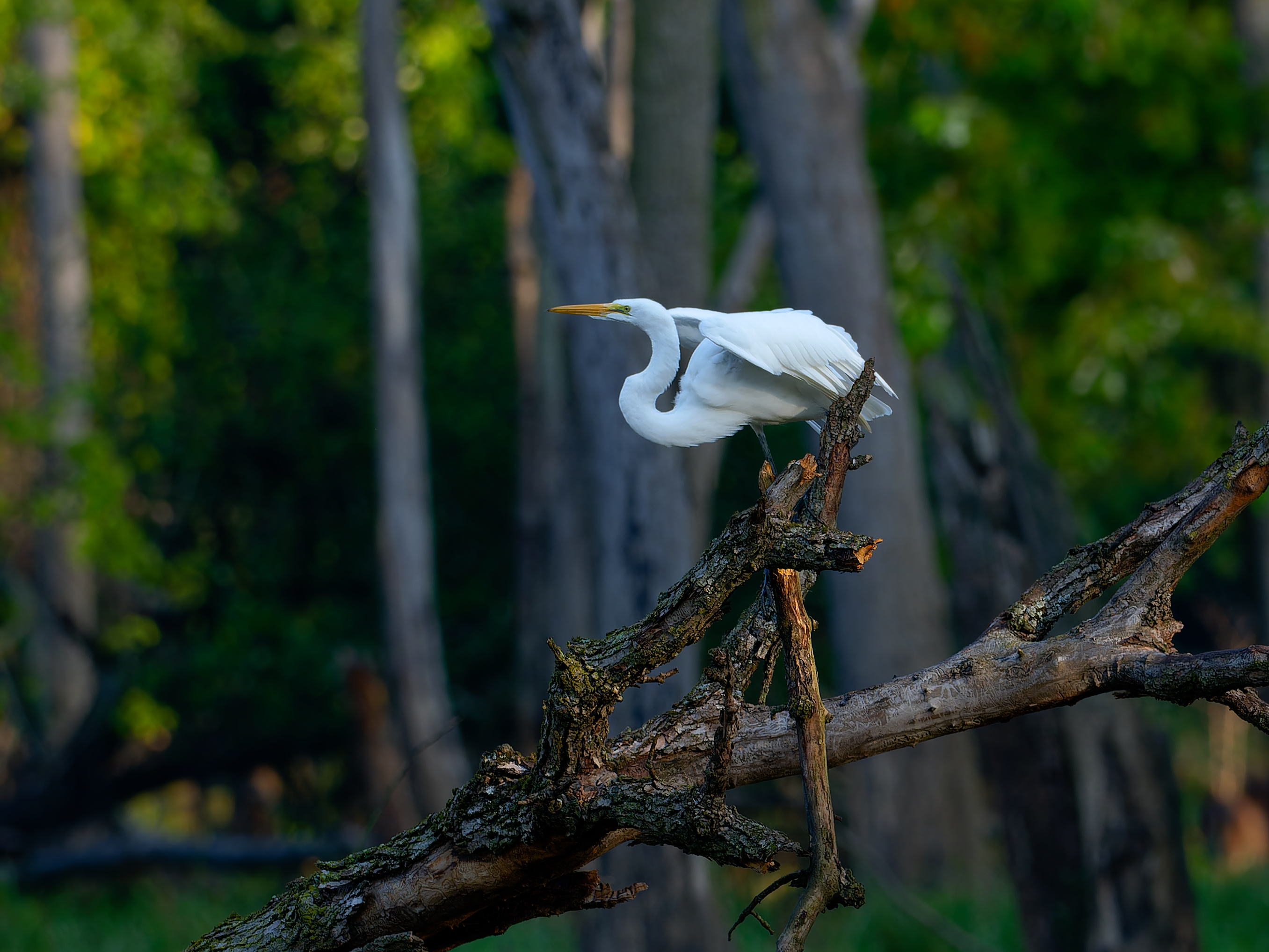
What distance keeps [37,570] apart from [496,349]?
536 centimetres

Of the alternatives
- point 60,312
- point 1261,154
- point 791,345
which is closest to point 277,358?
point 60,312

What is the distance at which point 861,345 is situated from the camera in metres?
8.10

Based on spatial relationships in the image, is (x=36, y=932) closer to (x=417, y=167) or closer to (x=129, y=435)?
(x=129, y=435)

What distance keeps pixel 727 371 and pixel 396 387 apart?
25.1ft

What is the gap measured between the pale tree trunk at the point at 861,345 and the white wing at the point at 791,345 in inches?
210

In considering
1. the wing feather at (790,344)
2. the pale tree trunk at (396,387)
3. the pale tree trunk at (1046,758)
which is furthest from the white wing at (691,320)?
the pale tree trunk at (396,387)

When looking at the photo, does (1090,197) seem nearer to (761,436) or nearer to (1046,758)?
(1046,758)

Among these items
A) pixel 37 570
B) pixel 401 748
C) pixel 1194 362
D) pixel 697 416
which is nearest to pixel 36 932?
pixel 401 748

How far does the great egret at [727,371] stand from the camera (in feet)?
8.35

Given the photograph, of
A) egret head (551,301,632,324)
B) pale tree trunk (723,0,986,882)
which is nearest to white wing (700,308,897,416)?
egret head (551,301,632,324)

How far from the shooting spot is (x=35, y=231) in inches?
510

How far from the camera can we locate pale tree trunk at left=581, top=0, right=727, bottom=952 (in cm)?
564

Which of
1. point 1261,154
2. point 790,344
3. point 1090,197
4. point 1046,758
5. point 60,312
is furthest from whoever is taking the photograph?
point 60,312

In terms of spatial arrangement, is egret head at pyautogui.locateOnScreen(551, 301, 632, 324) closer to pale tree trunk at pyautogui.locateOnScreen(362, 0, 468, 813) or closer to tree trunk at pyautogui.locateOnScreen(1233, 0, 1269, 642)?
pale tree trunk at pyautogui.locateOnScreen(362, 0, 468, 813)
